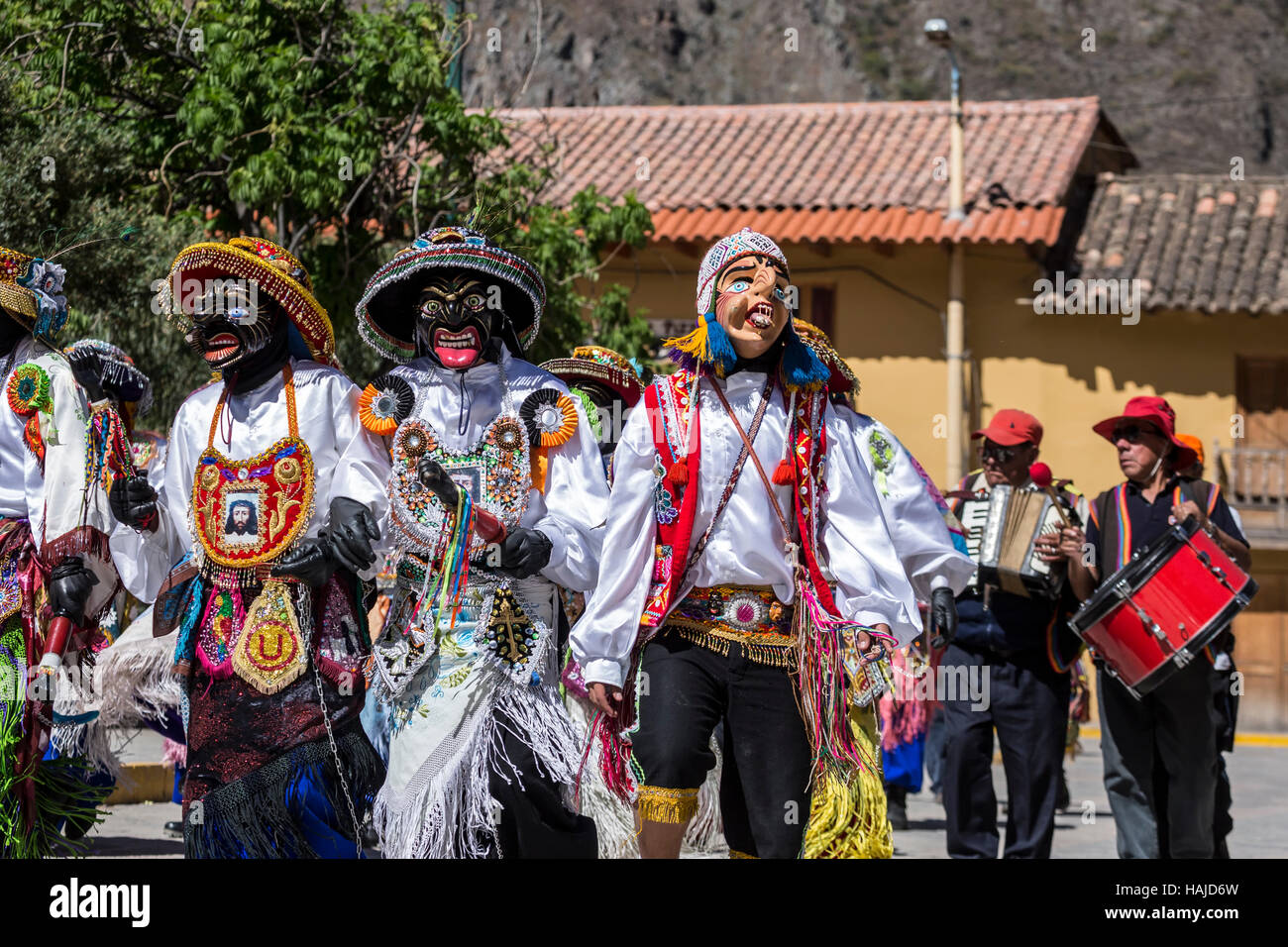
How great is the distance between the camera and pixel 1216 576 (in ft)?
25.1

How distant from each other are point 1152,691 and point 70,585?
14.6 feet

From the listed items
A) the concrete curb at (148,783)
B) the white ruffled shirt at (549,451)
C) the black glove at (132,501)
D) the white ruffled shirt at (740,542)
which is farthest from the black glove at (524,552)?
the concrete curb at (148,783)

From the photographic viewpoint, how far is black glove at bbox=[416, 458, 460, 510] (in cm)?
552

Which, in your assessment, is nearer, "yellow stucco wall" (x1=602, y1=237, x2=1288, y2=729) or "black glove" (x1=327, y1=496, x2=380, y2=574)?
"black glove" (x1=327, y1=496, x2=380, y2=574)

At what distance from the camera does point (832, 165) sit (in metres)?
24.3

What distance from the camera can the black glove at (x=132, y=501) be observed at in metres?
6.14

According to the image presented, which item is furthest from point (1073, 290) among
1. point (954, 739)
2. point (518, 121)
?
point (954, 739)

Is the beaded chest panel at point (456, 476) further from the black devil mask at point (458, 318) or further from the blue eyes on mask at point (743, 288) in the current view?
the blue eyes on mask at point (743, 288)

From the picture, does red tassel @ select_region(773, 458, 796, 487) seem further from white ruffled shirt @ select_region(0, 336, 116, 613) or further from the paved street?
the paved street

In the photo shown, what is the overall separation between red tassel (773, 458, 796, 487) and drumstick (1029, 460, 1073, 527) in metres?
2.90

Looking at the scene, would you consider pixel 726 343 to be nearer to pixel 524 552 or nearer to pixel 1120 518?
pixel 524 552

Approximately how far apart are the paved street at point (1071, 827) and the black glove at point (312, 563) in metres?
3.29

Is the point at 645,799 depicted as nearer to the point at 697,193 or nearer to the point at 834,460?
the point at 834,460

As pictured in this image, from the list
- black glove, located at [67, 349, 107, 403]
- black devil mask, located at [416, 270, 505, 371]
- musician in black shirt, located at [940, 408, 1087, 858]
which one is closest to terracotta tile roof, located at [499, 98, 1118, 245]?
musician in black shirt, located at [940, 408, 1087, 858]
